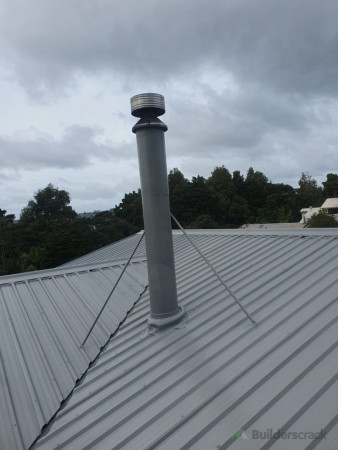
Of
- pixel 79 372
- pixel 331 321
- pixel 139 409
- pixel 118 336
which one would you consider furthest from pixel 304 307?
pixel 79 372

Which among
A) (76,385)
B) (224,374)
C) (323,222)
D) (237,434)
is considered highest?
(323,222)

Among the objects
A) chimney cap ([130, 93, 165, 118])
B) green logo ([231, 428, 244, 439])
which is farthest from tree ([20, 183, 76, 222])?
green logo ([231, 428, 244, 439])

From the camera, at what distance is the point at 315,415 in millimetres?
2354

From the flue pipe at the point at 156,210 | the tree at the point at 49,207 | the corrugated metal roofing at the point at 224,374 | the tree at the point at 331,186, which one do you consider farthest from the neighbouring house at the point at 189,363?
the tree at the point at 331,186

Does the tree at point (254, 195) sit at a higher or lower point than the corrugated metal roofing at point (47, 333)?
higher

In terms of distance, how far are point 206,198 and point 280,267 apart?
38940 mm

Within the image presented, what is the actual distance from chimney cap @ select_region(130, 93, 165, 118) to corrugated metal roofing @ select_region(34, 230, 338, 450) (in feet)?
9.87

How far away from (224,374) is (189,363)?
496 millimetres

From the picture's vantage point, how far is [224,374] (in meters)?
3.09

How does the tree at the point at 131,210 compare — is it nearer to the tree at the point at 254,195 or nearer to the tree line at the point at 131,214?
the tree line at the point at 131,214

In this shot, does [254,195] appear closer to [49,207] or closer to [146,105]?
[49,207]

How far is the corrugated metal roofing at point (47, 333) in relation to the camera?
3.21m

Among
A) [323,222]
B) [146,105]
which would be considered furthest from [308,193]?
[146,105]

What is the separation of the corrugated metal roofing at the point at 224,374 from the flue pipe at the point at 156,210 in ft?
1.19
